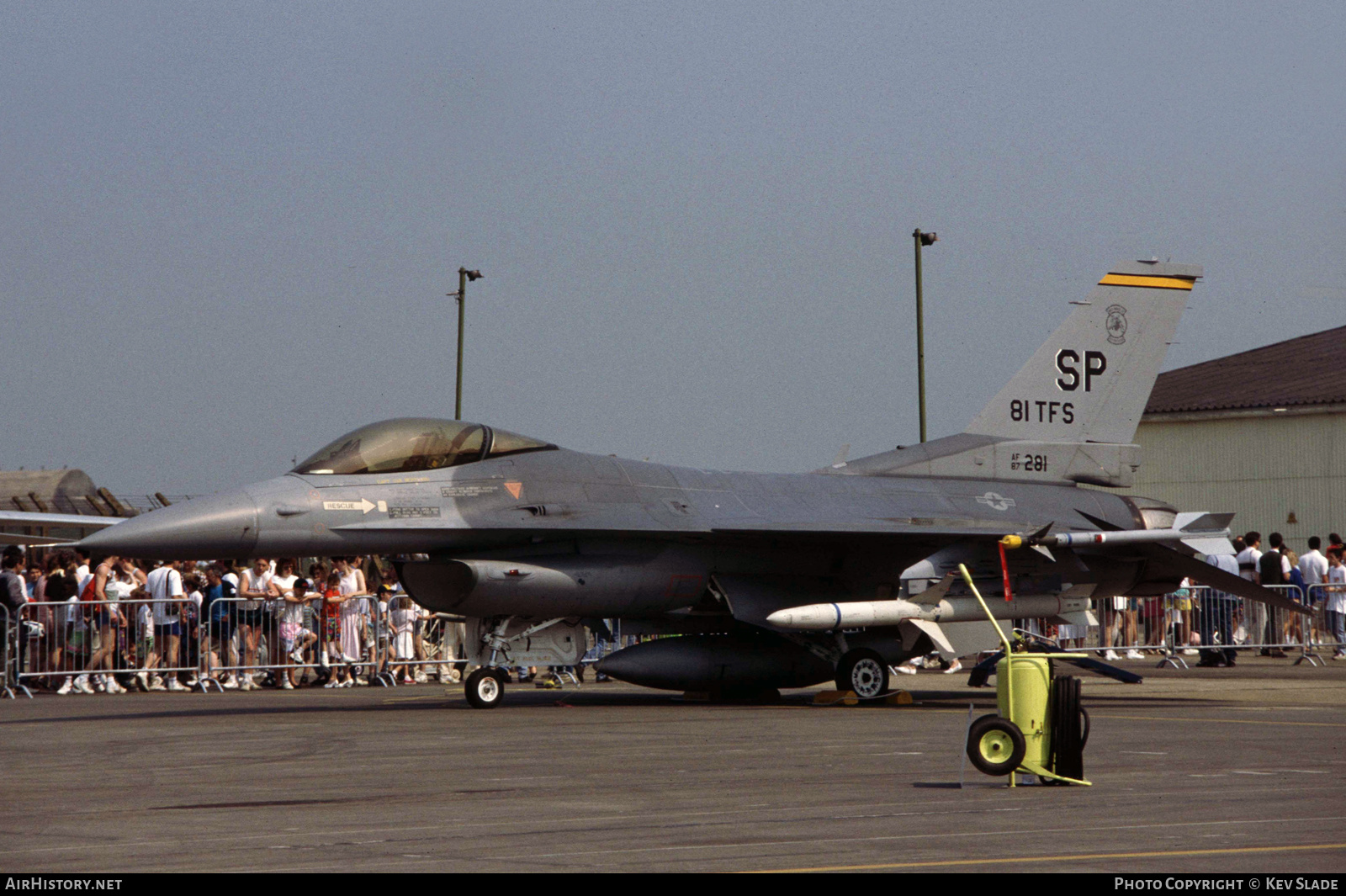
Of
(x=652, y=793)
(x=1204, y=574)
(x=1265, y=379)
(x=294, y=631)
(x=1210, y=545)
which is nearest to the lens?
(x=652, y=793)

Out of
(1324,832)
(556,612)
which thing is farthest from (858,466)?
(1324,832)

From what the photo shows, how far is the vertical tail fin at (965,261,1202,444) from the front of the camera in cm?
1961

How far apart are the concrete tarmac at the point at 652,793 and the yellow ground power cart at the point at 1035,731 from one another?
19 cm

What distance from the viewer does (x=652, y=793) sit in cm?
888

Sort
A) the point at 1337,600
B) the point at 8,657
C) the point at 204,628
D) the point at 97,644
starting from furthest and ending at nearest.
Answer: the point at 1337,600 < the point at 204,628 < the point at 97,644 < the point at 8,657

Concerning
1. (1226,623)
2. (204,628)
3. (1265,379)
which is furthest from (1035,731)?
(1265,379)

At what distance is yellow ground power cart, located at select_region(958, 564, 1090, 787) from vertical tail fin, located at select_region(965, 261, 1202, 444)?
10887 mm

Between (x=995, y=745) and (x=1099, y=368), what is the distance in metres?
11.6

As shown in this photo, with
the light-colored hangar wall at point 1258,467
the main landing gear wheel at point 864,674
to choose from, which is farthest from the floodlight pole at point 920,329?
the main landing gear wheel at point 864,674

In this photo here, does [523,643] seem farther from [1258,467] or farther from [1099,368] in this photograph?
[1258,467]

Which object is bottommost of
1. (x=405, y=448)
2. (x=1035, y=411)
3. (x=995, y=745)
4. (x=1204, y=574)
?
(x=995, y=745)

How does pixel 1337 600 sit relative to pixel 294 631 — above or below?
above

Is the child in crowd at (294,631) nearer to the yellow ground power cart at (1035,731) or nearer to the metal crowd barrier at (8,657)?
the metal crowd barrier at (8,657)

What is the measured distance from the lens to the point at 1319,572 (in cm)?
2561
